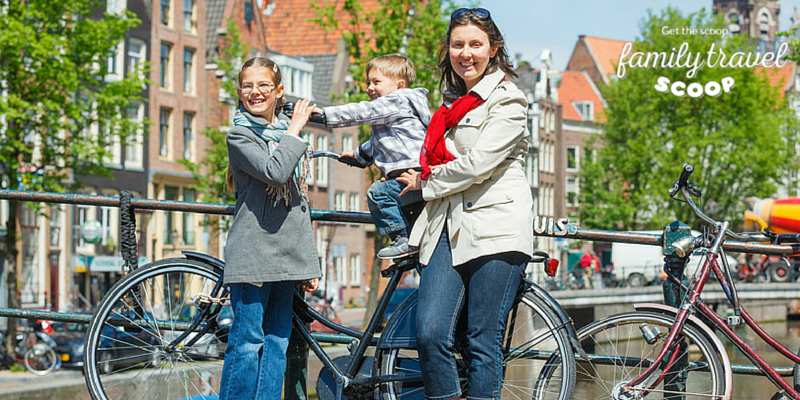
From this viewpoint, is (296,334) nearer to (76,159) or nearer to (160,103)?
(76,159)

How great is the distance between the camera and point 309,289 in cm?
430

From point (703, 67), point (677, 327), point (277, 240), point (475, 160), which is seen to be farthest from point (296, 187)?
point (703, 67)

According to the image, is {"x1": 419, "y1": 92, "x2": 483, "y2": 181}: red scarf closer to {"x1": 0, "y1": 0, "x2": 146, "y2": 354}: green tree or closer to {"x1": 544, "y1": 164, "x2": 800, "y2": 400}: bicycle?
{"x1": 544, "y1": 164, "x2": 800, "y2": 400}: bicycle

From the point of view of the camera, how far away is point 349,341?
4293 mm

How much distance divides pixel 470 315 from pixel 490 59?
932mm

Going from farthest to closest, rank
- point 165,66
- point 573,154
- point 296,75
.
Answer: point 573,154
point 296,75
point 165,66

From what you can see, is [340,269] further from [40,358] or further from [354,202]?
[40,358]

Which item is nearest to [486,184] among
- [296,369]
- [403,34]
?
[296,369]

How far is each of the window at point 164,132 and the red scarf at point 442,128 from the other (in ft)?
110

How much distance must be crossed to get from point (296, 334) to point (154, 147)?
3228 cm

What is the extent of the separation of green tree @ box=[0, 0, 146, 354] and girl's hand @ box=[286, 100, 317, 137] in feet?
55.6

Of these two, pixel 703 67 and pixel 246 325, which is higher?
pixel 703 67

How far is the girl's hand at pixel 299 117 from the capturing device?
397 cm

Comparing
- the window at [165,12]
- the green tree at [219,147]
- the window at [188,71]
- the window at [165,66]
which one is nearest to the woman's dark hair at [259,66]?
the green tree at [219,147]
